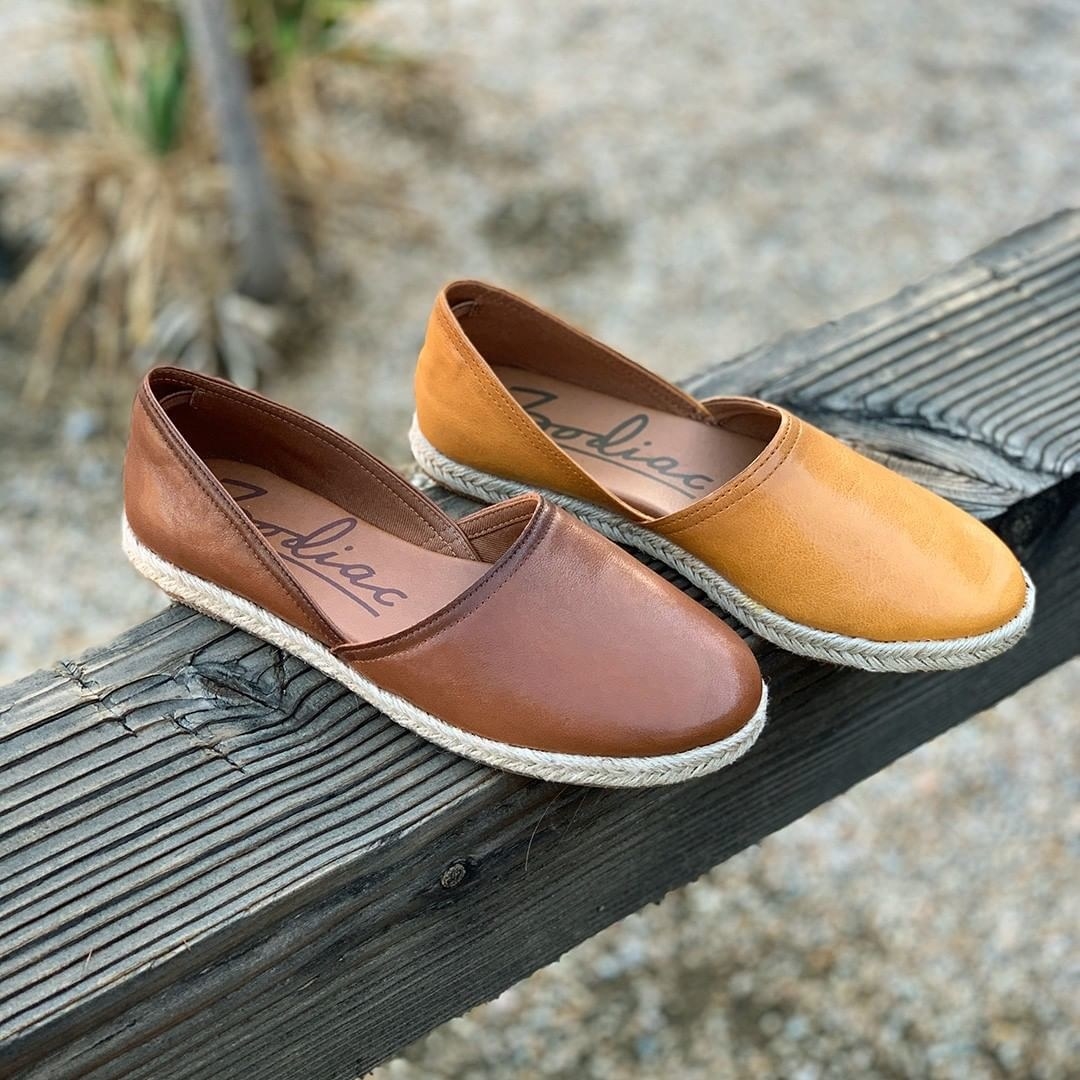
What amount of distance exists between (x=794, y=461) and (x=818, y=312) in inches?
90.0

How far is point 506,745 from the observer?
0.79 meters

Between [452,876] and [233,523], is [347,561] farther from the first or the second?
[452,876]

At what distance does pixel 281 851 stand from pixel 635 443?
0.53 meters

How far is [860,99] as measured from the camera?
3.68 metres

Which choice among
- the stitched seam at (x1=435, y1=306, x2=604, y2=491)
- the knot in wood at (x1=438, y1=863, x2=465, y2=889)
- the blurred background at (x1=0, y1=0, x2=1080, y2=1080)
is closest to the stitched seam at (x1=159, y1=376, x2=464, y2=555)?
the stitched seam at (x1=435, y1=306, x2=604, y2=491)

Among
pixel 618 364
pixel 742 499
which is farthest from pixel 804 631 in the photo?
pixel 618 364

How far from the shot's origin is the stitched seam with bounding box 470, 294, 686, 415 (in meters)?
1.08

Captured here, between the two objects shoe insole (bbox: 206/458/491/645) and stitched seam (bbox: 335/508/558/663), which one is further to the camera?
shoe insole (bbox: 206/458/491/645)

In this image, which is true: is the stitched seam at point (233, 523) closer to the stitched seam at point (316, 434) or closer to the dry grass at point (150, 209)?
the stitched seam at point (316, 434)

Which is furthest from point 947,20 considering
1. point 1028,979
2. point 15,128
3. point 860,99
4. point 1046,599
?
point 1046,599

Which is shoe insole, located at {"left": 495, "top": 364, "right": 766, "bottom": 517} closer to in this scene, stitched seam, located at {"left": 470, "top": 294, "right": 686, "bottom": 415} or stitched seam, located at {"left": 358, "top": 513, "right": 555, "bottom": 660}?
stitched seam, located at {"left": 470, "top": 294, "right": 686, "bottom": 415}

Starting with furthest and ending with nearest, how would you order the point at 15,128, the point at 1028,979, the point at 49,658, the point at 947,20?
the point at 947,20, the point at 15,128, the point at 49,658, the point at 1028,979

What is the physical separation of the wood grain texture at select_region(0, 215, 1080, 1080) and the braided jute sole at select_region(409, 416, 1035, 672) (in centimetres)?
3

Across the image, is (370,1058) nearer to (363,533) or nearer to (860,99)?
(363,533)
